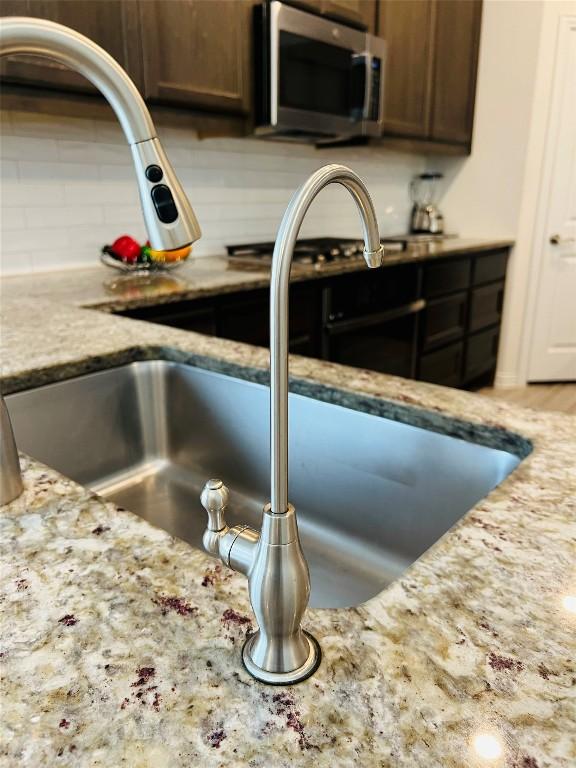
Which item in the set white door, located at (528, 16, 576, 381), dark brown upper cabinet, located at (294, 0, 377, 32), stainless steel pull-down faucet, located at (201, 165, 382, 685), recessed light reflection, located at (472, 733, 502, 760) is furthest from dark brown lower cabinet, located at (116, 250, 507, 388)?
recessed light reflection, located at (472, 733, 502, 760)

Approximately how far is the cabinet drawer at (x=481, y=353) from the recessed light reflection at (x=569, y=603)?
3.18 m

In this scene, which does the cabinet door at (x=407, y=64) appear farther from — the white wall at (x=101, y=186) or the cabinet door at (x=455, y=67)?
the white wall at (x=101, y=186)

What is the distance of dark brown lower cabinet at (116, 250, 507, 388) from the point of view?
2.06 meters

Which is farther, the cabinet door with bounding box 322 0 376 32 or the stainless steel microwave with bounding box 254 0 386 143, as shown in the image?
the cabinet door with bounding box 322 0 376 32

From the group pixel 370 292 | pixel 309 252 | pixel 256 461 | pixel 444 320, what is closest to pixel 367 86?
pixel 309 252

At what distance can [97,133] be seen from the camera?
2.24m

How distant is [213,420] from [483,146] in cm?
332

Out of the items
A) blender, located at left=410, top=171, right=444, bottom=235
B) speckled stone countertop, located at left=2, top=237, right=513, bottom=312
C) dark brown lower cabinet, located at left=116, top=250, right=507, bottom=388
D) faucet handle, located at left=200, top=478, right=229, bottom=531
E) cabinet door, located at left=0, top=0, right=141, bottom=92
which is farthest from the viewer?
blender, located at left=410, top=171, right=444, bottom=235

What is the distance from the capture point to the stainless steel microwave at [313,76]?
2.26 m

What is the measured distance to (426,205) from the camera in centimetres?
400

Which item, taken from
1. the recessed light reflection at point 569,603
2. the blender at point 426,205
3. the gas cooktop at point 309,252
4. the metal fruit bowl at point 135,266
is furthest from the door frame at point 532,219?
the recessed light reflection at point 569,603

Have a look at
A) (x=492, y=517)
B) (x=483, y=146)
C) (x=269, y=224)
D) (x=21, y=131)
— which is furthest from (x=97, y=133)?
(x=483, y=146)

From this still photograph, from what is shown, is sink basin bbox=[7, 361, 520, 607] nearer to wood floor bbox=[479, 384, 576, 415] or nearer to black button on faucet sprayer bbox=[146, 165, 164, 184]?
black button on faucet sprayer bbox=[146, 165, 164, 184]

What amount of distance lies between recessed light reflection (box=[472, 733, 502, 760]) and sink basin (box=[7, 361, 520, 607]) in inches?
18.4
